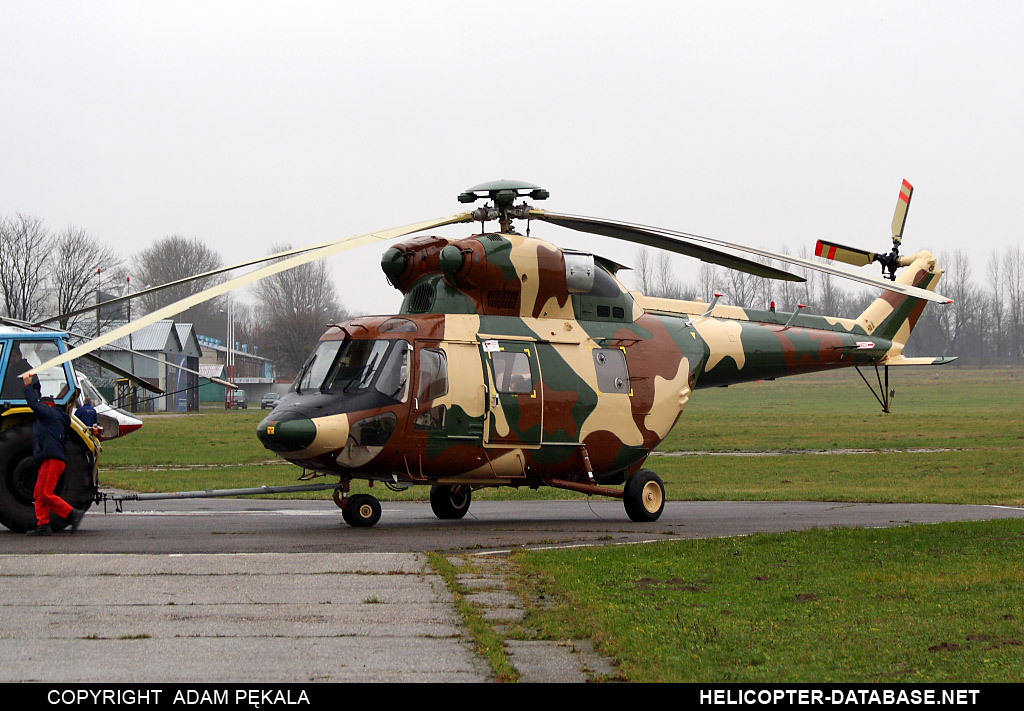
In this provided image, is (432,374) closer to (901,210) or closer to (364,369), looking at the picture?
(364,369)

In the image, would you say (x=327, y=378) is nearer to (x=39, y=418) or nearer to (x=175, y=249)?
(x=39, y=418)

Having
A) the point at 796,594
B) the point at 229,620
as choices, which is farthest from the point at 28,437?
the point at 796,594

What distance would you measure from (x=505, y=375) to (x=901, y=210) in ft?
25.6

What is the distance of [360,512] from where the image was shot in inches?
608

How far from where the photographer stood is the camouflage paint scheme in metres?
14.8

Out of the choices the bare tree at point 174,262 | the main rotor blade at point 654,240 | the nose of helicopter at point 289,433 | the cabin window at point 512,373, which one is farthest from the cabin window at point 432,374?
the bare tree at point 174,262

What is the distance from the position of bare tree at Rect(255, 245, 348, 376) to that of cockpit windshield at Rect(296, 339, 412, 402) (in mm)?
65403

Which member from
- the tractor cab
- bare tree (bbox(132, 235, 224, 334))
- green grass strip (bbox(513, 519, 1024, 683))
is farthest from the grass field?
bare tree (bbox(132, 235, 224, 334))

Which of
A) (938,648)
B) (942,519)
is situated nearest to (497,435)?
(942,519)

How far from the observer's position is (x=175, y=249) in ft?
370

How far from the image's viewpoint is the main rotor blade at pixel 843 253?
17.0 metres

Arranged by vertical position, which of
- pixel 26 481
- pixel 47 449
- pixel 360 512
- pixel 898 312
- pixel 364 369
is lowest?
pixel 360 512

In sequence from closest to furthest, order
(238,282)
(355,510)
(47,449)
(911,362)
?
(238,282)
(47,449)
(355,510)
(911,362)

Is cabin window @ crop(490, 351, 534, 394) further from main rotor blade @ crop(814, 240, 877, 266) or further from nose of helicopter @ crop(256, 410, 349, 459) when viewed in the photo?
main rotor blade @ crop(814, 240, 877, 266)
